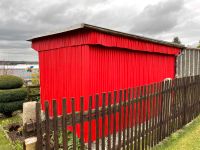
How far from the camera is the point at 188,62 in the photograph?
1030 cm

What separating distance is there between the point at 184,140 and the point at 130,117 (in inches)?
80.9

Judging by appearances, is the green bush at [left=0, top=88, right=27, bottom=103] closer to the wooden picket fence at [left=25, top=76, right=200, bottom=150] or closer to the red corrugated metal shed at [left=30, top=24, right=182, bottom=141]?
the red corrugated metal shed at [left=30, top=24, right=182, bottom=141]

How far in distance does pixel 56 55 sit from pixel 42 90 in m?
1.87

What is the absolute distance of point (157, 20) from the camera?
108 ft

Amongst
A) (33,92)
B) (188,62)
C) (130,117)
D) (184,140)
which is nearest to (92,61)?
(130,117)

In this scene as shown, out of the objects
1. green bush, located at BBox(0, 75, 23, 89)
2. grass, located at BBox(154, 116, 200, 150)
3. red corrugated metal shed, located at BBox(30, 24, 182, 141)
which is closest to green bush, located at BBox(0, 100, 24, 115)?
green bush, located at BBox(0, 75, 23, 89)

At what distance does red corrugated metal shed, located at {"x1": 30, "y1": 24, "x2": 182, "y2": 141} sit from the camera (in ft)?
17.6

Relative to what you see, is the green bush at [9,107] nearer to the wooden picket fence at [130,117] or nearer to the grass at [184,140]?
the wooden picket fence at [130,117]

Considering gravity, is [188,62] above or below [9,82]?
above

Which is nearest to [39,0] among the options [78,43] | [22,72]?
[78,43]

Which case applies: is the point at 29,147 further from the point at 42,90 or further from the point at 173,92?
the point at 42,90

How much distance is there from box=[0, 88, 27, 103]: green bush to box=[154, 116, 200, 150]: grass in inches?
276

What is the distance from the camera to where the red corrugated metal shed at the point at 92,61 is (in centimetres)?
536

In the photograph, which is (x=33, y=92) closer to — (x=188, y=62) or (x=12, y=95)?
A: (x=12, y=95)
